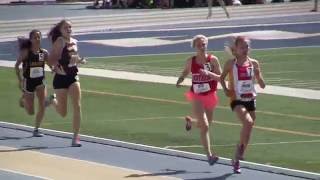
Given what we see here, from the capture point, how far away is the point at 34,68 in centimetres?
1533

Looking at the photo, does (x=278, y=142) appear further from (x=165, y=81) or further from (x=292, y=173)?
(x=165, y=81)

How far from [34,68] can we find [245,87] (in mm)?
4837

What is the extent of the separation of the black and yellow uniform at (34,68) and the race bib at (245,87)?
4.71 meters

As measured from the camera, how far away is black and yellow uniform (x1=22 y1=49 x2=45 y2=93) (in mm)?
15281

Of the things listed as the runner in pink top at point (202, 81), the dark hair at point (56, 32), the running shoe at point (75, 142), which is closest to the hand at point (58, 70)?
the dark hair at point (56, 32)

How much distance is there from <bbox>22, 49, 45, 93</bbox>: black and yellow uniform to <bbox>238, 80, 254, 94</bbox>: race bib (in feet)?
15.5

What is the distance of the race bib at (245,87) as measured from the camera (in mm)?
11547

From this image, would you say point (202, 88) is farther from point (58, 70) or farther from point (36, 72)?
point (36, 72)

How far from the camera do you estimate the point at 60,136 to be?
14977mm

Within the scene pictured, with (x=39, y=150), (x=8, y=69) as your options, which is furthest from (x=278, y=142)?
(x=8, y=69)

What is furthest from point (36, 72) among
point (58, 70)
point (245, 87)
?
point (245, 87)

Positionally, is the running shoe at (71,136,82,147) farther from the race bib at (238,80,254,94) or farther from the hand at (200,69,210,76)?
the race bib at (238,80,254,94)

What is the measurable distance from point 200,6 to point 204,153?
1691 inches

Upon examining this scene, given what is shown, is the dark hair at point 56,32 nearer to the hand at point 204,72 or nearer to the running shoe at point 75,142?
the running shoe at point 75,142
